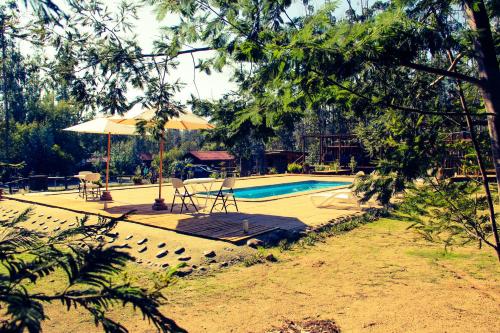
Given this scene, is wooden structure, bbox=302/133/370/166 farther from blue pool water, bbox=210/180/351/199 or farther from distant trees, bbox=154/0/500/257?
distant trees, bbox=154/0/500/257

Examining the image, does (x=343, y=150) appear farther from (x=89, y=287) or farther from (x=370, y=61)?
(x=89, y=287)

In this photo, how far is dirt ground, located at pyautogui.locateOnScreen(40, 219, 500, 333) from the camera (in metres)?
3.94

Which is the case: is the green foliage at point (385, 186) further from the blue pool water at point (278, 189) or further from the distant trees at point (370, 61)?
the blue pool water at point (278, 189)

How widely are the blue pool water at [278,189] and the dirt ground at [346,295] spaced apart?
31.3ft

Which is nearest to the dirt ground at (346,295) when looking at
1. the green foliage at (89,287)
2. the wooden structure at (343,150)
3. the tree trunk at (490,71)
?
the tree trunk at (490,71)

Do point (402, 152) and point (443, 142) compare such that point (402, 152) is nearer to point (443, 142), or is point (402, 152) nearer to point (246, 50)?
point (443, 142)

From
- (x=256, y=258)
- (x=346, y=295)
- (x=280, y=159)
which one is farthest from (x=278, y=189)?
(x=280, y=159)

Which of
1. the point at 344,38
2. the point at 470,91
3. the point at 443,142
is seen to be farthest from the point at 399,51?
the point at 470,91

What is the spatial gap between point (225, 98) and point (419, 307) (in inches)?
134

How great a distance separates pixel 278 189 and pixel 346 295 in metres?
14.5

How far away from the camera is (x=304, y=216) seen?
383 inches

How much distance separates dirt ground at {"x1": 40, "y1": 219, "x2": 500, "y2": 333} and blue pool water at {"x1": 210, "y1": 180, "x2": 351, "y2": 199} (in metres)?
9.55

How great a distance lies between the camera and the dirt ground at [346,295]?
3.94m

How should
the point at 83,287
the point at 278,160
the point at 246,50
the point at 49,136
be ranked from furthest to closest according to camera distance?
1. the point at 278,160
2. the point at 49,136
3. the point at 246,50
4. the point at 83,287
